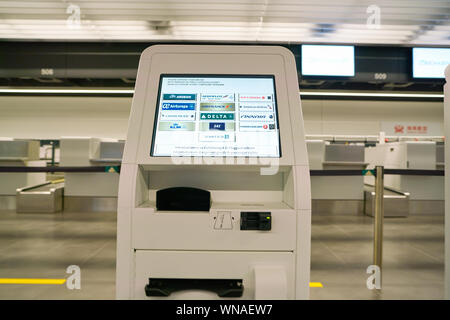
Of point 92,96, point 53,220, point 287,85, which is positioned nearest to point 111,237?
point 53,220

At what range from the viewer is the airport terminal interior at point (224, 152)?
0.95 m

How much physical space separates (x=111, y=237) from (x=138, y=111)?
319 cm

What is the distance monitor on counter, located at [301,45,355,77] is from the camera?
13.9ft

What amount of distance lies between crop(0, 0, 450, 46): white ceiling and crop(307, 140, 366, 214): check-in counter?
182 cm

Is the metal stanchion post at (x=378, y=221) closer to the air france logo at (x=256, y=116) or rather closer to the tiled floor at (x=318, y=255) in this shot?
the tiled floor at (x=318, y=255)

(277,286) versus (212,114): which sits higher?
(212,114)

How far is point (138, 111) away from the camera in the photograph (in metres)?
1.01

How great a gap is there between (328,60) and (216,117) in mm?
3815

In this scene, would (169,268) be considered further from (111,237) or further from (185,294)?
(111,237)

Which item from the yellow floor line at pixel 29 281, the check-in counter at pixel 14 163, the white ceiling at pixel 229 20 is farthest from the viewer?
the check-in counter at pixel 14 163

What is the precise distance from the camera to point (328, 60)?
424 centimetres

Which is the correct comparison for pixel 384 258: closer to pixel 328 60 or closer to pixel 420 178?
pixel 328 60

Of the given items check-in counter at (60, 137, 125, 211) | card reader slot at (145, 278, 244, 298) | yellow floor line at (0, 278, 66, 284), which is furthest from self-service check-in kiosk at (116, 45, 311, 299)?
check-in counter at (60, 137, 125, 211)

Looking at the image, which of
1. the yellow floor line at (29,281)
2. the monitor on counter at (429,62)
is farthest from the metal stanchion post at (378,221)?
the monitor on counter at (429,62)
